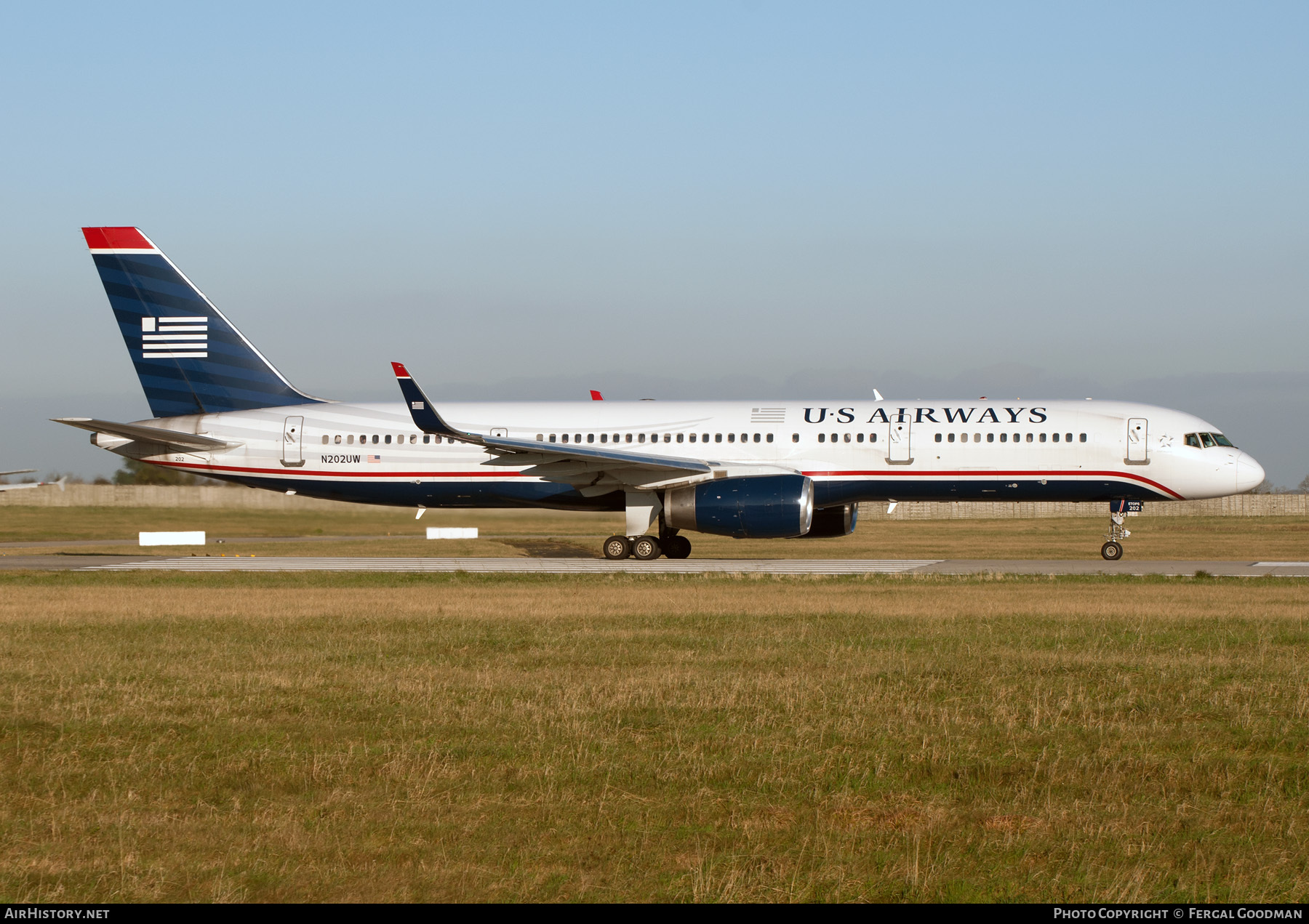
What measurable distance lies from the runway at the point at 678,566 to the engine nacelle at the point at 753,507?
2.96 feet

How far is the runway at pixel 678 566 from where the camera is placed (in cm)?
2752

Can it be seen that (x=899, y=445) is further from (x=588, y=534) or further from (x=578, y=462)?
(x=588, y=534)

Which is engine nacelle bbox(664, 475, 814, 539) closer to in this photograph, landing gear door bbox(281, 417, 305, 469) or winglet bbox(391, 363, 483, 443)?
winglet bbox(391, 363, 483, 443)

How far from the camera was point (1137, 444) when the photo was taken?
30.2 m

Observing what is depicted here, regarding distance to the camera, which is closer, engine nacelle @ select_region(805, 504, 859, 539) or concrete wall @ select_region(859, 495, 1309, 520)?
engine nacelle @ select_region(805, 504, 859, 539)

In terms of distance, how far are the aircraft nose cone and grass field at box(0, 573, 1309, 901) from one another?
15223 millimetres

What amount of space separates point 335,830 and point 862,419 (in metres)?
25.5

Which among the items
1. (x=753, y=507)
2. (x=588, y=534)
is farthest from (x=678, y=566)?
(x=588, y=534)

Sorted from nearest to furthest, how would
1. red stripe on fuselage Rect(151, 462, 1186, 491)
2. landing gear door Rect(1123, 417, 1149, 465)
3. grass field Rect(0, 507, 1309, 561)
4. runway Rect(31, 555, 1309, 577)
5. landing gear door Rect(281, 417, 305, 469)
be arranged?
runway Rect(31, 555, 1309, 577)
landing gear door Rect(1123, 417, 1149, 465)
red stripe on fuselage Rect(151, 462, 1186, 491)
landing gear door Rect(281, 417, 305, 469)
grass field Rect(0, 507, 1309, 561)

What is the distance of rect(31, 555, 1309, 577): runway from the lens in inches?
1083

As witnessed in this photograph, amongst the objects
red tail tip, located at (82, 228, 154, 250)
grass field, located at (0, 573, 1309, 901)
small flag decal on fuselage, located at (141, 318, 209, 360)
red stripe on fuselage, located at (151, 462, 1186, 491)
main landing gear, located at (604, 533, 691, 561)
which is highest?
red tail tip, located at (82, 228, 154, 250)

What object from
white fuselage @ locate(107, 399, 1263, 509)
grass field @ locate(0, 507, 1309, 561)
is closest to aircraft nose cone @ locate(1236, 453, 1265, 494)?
white fuselage @ locate(107, 399, 1263, 509)

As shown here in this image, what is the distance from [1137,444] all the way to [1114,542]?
3.10 metres

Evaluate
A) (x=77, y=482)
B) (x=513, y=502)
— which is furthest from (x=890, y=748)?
(x=77, y=482)
